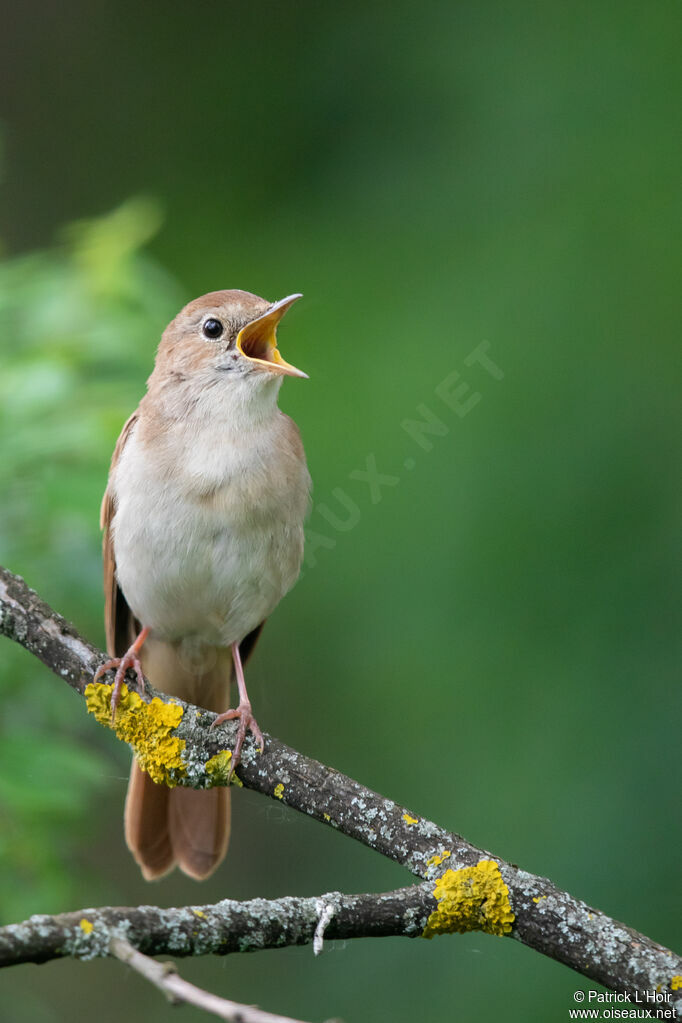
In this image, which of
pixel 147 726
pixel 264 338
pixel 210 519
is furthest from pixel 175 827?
pixel 264 338

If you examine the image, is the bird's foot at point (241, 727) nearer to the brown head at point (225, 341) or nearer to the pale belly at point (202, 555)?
the pale belly at point (202, 555)

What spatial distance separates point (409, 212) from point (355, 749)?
2601 millimetres

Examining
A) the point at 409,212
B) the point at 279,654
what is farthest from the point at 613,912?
the point at 409,212

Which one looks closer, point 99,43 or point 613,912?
point 613,912

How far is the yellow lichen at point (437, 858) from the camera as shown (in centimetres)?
251

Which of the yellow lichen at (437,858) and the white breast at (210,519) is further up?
the white breast at (210,519)

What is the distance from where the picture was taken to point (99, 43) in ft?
20.6

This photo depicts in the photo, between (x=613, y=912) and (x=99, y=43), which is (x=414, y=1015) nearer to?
(x=613, y=912)

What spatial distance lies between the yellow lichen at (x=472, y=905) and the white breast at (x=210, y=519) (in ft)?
4.29

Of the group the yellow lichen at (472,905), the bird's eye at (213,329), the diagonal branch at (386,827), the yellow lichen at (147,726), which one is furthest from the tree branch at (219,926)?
the bird's eye at (213,329)

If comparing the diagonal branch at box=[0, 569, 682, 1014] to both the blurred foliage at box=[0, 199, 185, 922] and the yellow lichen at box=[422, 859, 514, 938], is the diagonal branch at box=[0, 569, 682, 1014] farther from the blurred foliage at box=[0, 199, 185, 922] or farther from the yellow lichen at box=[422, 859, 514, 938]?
the blurred foliage at box=[0, 199, 185, 922]

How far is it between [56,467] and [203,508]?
18.4 inches

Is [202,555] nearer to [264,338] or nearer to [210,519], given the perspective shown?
[210,519]

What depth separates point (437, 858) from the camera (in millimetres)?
2523
